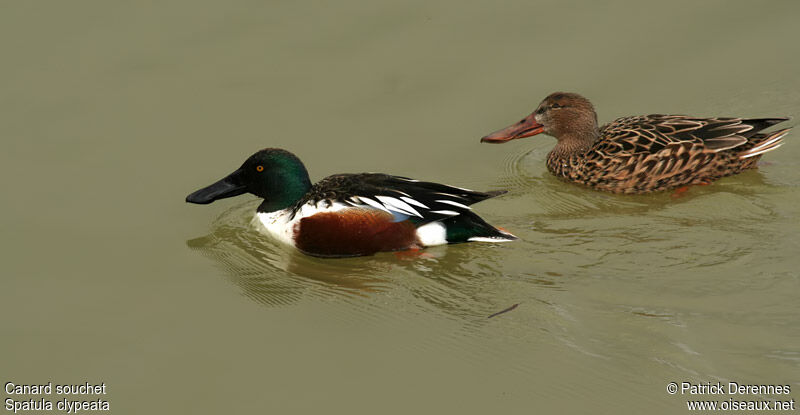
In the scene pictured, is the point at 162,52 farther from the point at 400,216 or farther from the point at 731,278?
the point at 731,278

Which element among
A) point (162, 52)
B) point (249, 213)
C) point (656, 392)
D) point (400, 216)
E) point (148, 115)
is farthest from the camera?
point (162, 52)

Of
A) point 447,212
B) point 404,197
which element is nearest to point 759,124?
point 447,212

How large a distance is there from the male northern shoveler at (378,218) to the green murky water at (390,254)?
5.3 inches

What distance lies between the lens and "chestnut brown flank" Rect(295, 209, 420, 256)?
6.91 meters

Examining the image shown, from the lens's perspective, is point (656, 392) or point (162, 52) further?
point (162, 52)

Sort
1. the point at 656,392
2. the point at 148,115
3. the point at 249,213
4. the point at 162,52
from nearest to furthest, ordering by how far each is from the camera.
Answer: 1. the point at 656,392
2. the point at 249,213
3. the point at 148,115
4. the point at 162,52

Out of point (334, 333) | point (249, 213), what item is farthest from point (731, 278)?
point (249, 213)

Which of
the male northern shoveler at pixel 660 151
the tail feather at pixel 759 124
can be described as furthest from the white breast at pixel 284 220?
the tail feather at pixel 759 124

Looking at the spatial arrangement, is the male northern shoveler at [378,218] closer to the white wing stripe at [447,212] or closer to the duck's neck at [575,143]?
the white wing stripe at [447,212]

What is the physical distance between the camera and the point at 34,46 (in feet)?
32.0

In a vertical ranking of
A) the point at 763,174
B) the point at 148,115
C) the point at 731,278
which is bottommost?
the point at 731,278

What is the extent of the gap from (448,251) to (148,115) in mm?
3572

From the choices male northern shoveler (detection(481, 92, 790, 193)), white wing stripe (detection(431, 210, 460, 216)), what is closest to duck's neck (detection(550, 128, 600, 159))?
male northern shoveler (detection(481, 92, 790, 193))

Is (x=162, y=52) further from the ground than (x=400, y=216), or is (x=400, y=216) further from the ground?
(x=162, y=52)
